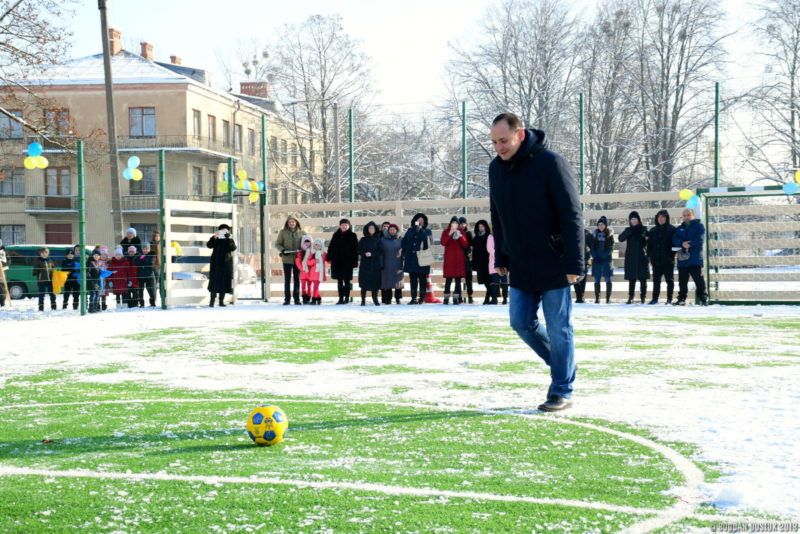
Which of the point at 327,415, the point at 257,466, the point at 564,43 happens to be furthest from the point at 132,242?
the point at 564,43

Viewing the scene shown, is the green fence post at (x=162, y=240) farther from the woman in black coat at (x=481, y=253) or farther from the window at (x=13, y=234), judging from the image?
the window at (x=13, y=234)

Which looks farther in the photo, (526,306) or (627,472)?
(526,306)

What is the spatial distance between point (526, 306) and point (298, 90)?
3584 cm

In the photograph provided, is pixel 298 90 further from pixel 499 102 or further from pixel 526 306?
pixel 526 306

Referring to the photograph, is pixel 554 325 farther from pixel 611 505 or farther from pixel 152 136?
pixel 152 136

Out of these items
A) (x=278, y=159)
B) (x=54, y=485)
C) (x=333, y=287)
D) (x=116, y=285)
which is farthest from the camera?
(x=278, y=159)

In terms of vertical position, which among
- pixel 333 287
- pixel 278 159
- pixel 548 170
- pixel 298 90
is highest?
pixel 298 90

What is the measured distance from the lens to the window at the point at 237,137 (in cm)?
4734

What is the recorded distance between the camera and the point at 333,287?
88.8 feet

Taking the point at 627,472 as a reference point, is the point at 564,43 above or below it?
above

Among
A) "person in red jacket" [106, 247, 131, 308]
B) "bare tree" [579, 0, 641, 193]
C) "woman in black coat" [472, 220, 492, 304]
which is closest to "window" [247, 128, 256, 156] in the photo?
"bare tree" [579, 0, 641, 193]

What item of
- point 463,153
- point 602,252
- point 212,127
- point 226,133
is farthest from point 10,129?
point 226,133

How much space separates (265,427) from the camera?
4.73 meters

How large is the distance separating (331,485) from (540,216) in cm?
263
